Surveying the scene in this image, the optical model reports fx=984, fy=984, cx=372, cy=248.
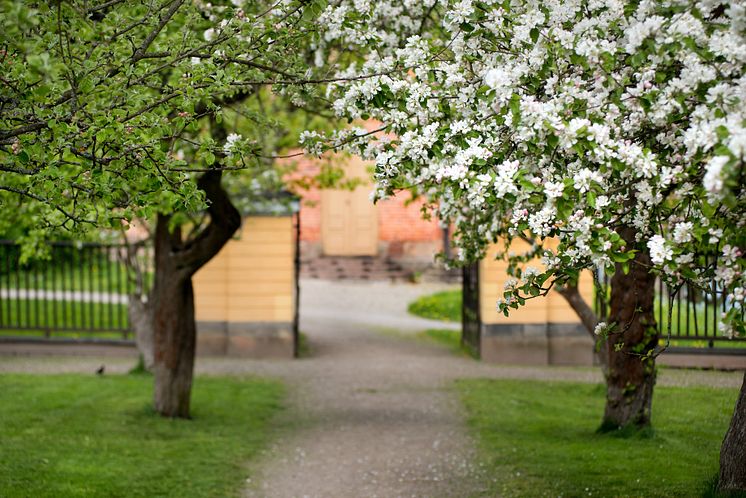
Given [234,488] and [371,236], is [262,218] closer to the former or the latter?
[234,488]

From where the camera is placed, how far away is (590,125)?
15.9 feet

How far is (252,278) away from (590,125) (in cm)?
1327

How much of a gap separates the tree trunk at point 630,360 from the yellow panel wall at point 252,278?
321 inches

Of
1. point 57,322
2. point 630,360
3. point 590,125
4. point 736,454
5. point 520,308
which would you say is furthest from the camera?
point 57,322

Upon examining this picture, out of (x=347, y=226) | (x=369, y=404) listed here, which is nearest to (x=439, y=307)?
(x=347, y=226)

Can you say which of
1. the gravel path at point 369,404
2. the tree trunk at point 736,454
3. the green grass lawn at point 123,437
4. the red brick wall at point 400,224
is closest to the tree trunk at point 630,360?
the gravel path at point 369,404

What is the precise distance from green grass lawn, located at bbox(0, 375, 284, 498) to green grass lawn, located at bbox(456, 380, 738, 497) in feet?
8.90

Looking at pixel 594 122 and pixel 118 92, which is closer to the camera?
pixel 594 122

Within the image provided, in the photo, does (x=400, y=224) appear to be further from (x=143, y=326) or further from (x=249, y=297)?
(x=143, y=326)

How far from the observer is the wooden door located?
28.4 metres

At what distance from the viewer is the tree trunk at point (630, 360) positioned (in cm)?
987

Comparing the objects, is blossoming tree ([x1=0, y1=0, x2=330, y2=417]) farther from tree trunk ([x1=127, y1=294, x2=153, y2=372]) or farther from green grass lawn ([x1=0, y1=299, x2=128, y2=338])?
green grass lawn ([x1=0, y1=299, x2=128, y2=338])

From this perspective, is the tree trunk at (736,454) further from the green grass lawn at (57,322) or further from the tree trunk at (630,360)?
the green grass lawn at (57,322)

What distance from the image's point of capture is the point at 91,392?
544 inches
